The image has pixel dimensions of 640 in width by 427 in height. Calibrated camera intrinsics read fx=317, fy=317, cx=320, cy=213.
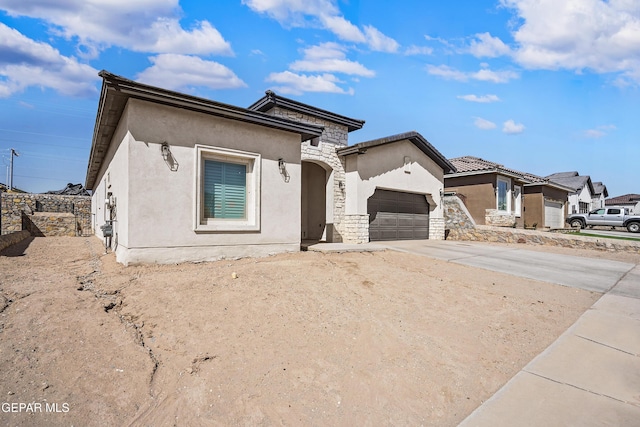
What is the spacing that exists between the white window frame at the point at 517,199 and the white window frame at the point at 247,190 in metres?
19.2

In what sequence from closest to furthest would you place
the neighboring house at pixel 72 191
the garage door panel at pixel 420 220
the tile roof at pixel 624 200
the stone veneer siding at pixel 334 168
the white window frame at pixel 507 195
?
the stone veneer siding at pixel 334 168
the garage door panel at pixel 420 220
the white window frame at pixel 507 195
the neighboring house at pixel 72 191
the tile roof at pixel 624 200

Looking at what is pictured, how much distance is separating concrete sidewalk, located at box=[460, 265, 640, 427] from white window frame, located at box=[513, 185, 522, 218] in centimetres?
1799

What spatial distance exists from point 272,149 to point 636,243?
14.3m

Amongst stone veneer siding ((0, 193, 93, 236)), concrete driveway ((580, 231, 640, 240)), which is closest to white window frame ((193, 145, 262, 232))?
stone veneer siding ((0, 193, 93, 236))

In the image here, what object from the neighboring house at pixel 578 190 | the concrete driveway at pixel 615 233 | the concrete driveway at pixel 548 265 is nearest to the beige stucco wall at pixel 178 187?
the concrete driveway at pixel 548 265

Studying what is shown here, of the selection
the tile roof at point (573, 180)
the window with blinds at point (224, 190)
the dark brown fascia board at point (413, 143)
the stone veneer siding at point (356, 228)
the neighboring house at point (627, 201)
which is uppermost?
the tile roof at point (573, 180)

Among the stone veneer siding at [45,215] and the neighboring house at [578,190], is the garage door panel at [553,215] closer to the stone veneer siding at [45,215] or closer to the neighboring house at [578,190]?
the neighboring house at [578,190]

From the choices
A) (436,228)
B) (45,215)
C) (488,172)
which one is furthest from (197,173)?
(488,172)

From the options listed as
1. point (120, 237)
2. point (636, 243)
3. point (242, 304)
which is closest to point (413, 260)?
point (242, 304)

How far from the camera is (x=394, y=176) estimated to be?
44.3ft

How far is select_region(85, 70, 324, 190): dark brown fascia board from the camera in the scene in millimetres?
6090

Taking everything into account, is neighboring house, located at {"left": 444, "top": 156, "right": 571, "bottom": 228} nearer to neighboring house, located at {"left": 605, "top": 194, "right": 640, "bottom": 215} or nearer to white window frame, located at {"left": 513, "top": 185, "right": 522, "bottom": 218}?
white window frame, located at {"left": 513, "top": 185, "right": 522, "bottom": 218}

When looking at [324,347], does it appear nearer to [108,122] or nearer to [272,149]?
[272,149]

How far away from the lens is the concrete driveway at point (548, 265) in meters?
7.55
